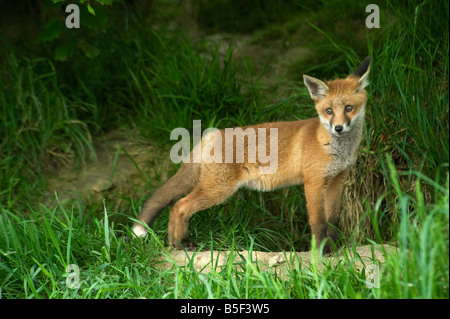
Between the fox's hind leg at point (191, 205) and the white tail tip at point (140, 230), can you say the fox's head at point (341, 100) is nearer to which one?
the fox's hind leg at point (191, 205)

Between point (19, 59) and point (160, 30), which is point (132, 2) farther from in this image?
point (19, 59)

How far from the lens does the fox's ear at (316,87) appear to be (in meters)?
4.01

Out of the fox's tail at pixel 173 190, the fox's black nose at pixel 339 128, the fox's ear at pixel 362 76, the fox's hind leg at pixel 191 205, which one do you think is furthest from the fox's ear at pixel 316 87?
the fox's tail at pixel 173 190

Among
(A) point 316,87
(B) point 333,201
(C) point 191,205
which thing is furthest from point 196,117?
(B) point 333,201

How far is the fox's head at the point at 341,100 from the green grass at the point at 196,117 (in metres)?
0.50

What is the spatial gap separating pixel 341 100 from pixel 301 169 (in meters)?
0.69

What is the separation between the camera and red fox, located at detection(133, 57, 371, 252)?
13.1 ft

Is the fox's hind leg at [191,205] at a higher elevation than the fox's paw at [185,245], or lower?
higher

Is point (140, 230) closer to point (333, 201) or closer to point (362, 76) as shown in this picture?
point (333, 201)

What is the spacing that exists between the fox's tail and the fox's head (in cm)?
122

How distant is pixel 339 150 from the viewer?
4.11m

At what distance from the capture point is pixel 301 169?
14.0 feet

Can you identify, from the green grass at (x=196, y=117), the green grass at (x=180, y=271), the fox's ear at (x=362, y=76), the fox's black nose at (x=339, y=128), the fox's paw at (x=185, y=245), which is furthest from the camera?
the fox's paw at (x=185, y=245)
